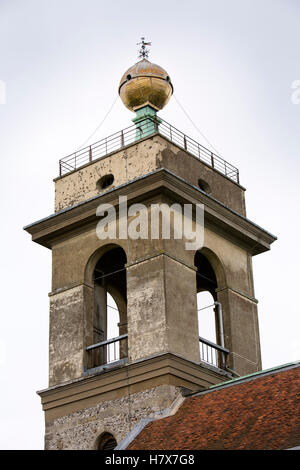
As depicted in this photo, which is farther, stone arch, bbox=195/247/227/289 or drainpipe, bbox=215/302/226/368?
stone arch, bbox=195/247/227/289

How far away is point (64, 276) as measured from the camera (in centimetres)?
3956

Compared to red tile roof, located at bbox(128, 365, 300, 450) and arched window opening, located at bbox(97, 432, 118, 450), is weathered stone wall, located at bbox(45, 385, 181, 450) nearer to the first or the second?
arched window opening, located at bbox(97, 432, 118, 450)

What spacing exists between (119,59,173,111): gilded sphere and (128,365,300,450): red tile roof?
36.0 ft

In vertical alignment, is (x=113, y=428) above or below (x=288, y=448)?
above

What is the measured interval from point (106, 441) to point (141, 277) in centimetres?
498

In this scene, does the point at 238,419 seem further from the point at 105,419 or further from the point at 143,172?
the point at 143,172

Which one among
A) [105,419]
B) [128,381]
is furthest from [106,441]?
[128,381]

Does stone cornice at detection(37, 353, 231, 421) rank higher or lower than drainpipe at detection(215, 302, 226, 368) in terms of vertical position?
lower

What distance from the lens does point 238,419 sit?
31.9m

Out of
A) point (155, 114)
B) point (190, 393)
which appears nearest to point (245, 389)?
point (190, 393)

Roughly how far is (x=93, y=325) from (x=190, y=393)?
455cm

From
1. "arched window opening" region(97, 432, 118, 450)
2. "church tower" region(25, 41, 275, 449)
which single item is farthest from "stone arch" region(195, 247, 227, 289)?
"arched window opening" region(97, 432, 118, 450)

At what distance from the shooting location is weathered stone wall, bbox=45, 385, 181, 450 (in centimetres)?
3531

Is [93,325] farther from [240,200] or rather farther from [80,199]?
[240,200]
